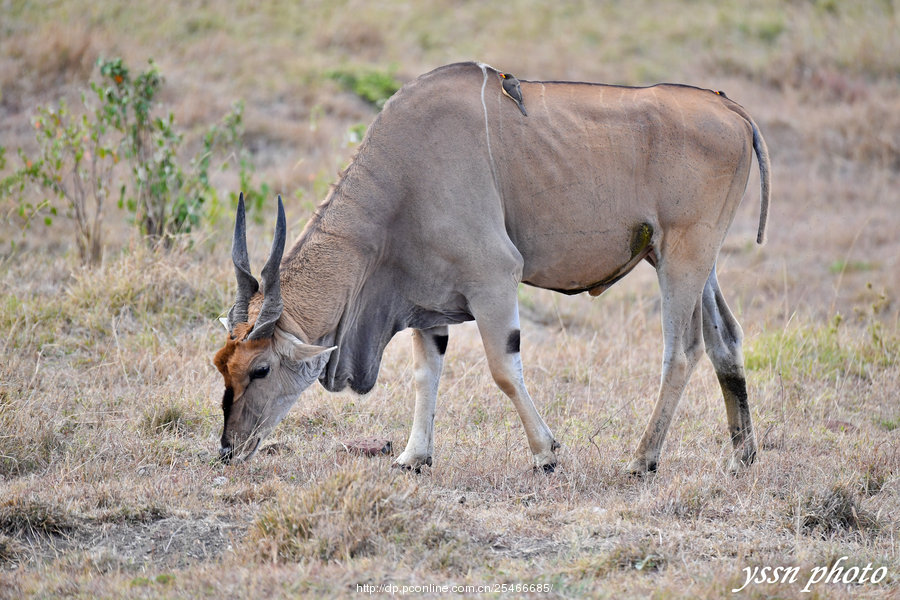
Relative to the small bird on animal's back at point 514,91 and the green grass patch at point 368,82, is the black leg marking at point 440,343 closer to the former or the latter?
the small bird on animal's back at point 514,91

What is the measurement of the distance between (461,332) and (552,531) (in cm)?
413

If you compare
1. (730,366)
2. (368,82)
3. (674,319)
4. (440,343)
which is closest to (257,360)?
(440,343)

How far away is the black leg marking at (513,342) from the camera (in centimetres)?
563

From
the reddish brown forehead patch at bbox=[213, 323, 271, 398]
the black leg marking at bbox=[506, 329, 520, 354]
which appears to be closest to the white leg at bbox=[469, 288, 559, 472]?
the black leg marking at bbox=[506, 329, 520, 354]

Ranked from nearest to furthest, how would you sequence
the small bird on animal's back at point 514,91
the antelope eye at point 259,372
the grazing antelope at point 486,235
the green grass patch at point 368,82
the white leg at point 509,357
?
1. the antelope eye at point 259,372
2. the grazing antelope at point 486,235
3. the white leg at point 509,357
4. the small bird on animal's back at point 514,91
5. the green grass patch at point 368,82

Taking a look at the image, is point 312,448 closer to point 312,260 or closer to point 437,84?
point 312,260

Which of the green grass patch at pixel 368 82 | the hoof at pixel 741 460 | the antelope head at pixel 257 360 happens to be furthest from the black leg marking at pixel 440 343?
the green grass patch at pixel 368 82

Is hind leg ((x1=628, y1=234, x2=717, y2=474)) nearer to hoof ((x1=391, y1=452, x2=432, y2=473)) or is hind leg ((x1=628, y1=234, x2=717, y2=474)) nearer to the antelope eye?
hoof ((x1=391, y1=452, x2=432, y2=473))

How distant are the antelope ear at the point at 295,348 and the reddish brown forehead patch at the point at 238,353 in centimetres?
7

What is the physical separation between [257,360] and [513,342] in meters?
1.46

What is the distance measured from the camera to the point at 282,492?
4.81 m

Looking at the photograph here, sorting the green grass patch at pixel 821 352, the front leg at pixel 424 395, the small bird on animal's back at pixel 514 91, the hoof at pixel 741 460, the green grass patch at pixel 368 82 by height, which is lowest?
the green grass patch at pixel 821 352

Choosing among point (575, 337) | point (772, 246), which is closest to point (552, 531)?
point (575, 337)

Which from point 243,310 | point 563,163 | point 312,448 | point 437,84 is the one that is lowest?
point 312,448
